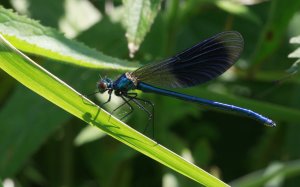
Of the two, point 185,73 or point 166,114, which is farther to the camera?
point 166,114

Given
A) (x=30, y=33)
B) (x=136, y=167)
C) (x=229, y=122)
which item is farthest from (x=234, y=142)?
(x=30, y=33)

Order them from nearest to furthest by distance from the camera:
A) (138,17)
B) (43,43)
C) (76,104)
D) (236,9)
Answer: (76,104) → (43,43) → (138,17) → (236,9)

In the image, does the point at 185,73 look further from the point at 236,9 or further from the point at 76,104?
the point at 76,104

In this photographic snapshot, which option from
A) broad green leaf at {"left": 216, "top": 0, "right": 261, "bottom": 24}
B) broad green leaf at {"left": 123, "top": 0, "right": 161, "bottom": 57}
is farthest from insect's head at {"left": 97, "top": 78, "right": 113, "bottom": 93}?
broad green leaf at {"left": 216, "top": 0, "right": 261, "bottom": 24}

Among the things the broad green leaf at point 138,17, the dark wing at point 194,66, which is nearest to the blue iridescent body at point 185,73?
the dark wing at point 194,66

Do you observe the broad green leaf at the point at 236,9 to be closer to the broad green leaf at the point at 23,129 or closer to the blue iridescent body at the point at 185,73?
the blue iridescent body at the point at 185,73

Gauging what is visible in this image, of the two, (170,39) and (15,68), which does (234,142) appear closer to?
(170,39)

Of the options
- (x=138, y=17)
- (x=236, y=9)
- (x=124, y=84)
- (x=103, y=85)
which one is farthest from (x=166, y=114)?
(x=138, y=17)
